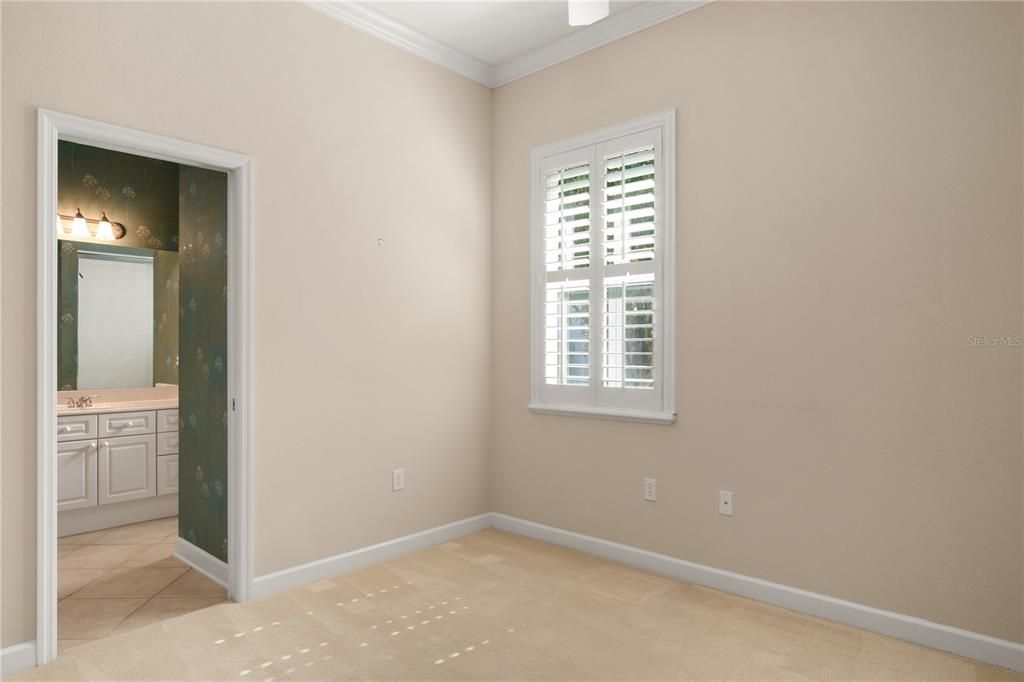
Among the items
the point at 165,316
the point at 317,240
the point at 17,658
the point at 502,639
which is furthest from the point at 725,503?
the point at 165,316

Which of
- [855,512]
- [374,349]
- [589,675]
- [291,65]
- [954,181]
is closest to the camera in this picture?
[589,675]

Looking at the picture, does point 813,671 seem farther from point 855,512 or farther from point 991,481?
point 991,481

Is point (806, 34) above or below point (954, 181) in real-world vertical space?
above

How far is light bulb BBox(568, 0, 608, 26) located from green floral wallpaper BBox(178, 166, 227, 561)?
6.57 ft

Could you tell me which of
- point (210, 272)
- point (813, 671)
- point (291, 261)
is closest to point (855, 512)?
point (813, 671)

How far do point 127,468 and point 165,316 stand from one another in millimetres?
1255

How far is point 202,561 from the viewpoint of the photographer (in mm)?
3490

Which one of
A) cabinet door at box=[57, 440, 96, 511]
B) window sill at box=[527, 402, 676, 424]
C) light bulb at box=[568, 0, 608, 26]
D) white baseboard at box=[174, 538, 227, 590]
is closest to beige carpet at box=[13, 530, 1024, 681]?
white baseboard at box=[174, 538, 227, 590]

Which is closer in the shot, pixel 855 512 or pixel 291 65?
pixel 855 512

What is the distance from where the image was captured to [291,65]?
3232 millimetres

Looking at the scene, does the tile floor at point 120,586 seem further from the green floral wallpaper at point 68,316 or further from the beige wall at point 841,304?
the beige wall at point 841,304

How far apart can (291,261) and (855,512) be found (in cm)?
296

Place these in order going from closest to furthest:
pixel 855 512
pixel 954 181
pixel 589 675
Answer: pixel 589 675 → pixel 954 181 → pixel 855 512

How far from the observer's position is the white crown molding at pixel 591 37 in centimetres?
337
